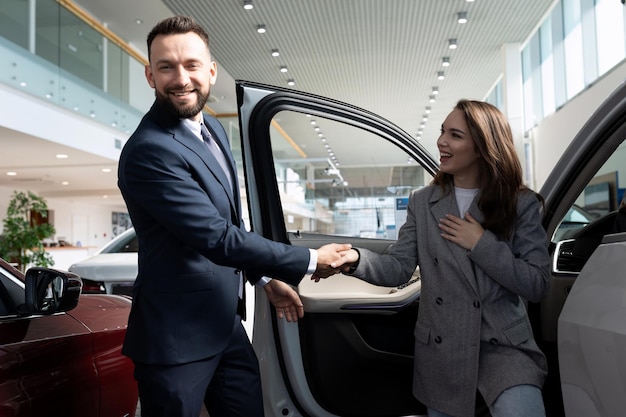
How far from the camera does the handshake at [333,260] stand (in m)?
1.71

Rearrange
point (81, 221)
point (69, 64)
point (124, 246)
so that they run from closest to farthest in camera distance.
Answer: point (124, 246)
point (69, 64)
point (81, 221)

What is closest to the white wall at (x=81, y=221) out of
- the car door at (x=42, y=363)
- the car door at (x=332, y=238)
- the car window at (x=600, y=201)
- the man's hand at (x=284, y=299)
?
the car door at (x=332, y=238)

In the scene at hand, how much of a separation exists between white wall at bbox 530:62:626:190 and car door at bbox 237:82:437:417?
6410 mm

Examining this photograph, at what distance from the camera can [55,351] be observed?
5.39 feet

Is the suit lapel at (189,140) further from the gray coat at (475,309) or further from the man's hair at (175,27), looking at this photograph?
the gray coat at (475,309)

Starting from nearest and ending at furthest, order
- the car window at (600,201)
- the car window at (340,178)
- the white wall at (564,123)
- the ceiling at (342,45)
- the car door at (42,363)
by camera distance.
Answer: the car door at (42,363) < the car window at (600,201) < the car window at (340,178) < the white wall at (564,123) < the ceiling at (342,45)

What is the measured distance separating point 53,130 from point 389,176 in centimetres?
869

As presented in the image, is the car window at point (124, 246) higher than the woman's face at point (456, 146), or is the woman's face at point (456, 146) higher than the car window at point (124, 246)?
the woman's face at point (456, 146)

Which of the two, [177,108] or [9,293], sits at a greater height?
[177,108]

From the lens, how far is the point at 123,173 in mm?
1562

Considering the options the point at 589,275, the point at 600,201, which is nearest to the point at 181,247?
the point at 589,275

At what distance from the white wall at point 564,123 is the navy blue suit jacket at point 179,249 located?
24.3 feet

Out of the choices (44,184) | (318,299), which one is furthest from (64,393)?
(44,184)

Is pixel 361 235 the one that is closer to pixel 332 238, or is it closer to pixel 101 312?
pixel 332 238
